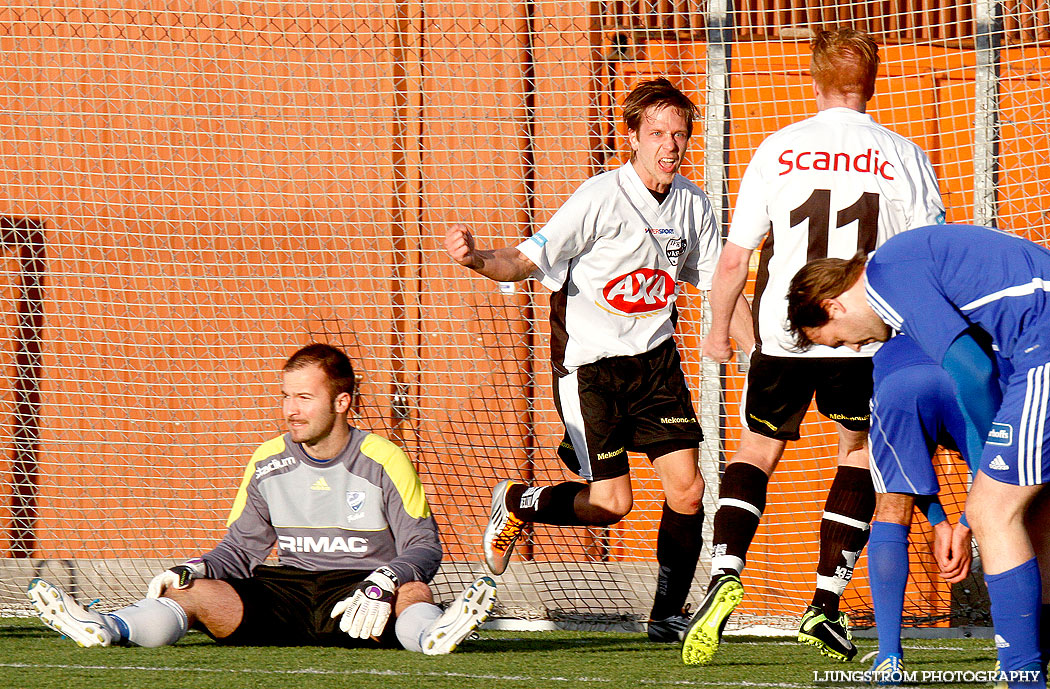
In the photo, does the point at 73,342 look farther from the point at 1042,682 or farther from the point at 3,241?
the point at 1042,682

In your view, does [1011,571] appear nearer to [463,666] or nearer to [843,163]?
[843,163]

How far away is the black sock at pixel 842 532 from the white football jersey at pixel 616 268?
87 centimetres

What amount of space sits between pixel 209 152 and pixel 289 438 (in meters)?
2.09

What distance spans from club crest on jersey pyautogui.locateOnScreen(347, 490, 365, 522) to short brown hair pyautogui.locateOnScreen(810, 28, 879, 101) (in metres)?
1.97

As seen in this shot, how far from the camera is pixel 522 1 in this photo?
558 cm

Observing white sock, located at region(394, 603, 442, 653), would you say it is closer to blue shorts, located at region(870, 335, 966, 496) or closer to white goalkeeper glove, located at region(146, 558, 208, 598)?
white goalkeeper glove, located at region(146, 558, 208, 598)

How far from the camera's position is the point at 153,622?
3.72m

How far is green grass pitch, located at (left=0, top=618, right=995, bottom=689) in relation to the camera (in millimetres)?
3260

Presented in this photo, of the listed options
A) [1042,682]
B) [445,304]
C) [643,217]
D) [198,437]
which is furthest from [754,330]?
[198,437]

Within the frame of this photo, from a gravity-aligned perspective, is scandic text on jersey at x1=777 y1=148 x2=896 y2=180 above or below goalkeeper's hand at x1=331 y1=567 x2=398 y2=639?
above

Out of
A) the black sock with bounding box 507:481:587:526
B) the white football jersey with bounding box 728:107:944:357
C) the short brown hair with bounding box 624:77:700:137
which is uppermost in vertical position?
the short brown hair with bounding box 624:77:700:137

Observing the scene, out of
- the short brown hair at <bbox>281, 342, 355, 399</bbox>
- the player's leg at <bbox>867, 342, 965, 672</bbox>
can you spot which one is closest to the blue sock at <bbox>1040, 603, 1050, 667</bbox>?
the player's leg at <bbox>867, 342, 965, 672</bbox>

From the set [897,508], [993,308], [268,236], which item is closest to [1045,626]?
[897,508]

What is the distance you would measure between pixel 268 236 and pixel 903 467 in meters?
3.57
